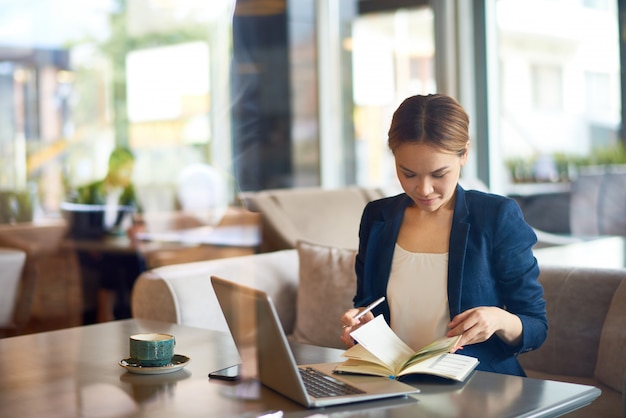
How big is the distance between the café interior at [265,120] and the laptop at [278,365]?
168 centimetres

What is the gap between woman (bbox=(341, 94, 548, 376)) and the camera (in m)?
1.58

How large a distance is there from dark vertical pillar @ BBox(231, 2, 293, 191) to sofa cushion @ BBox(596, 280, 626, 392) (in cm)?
324

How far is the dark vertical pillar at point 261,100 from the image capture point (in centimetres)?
513

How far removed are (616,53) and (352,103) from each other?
69.9 inches

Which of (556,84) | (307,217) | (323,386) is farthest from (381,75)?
(323,386)

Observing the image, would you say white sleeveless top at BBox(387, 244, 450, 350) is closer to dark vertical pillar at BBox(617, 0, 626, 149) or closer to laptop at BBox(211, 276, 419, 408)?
laptop at BBox(211, 276, 419, 408)

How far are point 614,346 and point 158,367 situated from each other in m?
1.22

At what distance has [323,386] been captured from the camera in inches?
50.6

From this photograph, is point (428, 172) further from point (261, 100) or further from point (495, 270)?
point (261, 100)

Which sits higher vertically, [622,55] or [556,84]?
[622,55]

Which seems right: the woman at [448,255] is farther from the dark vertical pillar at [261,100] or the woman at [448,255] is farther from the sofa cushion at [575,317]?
the dark vertical pillar at [261,100]

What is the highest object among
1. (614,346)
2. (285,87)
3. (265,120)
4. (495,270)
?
(285,87)

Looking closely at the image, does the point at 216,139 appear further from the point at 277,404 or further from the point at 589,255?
the point at 277,404

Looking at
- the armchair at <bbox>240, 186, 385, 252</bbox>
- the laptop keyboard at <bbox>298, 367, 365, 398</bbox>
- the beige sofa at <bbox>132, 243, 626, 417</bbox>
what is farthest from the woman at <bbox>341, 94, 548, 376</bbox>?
the armchair at <bbox>240, 186, 385, 252</bbox>
